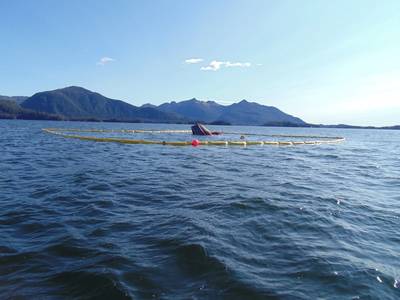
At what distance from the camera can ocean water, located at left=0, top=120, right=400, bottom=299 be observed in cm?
615

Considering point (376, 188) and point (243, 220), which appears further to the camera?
point (376, 188)

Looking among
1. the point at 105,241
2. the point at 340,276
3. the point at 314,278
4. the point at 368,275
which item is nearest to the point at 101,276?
the point at 105,241

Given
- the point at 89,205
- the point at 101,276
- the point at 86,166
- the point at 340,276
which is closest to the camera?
the point at 101,276

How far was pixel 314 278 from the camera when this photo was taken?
6.62 m

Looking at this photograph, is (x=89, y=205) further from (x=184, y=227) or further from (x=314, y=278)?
(x=314, y=278)

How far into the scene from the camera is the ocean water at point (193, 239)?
242 inches

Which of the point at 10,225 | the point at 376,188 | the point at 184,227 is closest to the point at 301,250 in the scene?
the point at 184,227

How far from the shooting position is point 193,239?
834 centimetres

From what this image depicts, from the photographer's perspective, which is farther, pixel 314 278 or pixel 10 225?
pixel 10 225

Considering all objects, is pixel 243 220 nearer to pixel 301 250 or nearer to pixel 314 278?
pixel 301 250

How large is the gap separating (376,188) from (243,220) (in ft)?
35.2

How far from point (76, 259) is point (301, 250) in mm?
5409

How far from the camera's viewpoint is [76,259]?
7.13 metres

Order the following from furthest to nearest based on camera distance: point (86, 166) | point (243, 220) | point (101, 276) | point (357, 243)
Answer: point (86, 166) < point (243, 220) < point (357, 243) < point (101, 276)
